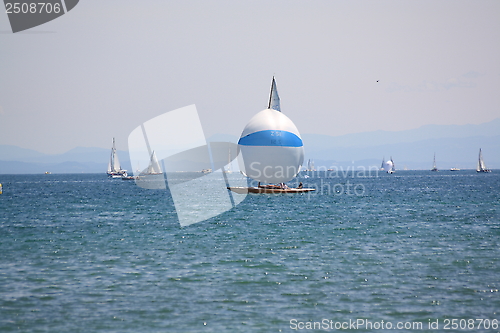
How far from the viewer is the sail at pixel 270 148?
204 ft

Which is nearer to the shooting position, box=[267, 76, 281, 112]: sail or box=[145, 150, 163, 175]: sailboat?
box=[267, 76, 281, 112]: sail

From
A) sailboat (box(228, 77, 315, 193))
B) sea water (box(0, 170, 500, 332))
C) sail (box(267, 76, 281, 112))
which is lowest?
sea water (box(0, 170, 500, 332))

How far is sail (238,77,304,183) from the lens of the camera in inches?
2445

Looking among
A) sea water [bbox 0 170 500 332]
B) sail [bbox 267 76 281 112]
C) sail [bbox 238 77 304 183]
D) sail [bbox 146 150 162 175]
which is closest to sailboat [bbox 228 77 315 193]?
sail [bbox 238 77 304 183]

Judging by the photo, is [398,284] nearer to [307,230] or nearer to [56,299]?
[56,299]

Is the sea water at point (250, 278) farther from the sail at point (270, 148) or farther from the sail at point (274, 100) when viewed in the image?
the sail at point (274, 100)

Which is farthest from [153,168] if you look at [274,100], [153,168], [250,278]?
[250,278]

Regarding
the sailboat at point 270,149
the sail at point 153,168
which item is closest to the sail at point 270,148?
the sailboat at point 270,149

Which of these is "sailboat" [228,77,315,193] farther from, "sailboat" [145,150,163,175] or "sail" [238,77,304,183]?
"sailboat" [145,150,163,175]

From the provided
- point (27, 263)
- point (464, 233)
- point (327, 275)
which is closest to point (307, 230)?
point (464, 233)

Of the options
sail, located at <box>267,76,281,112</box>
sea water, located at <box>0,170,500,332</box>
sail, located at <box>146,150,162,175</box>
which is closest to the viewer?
sea water, located at <box>0,170,500,332</box>

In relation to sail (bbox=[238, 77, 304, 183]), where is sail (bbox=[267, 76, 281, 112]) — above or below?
above

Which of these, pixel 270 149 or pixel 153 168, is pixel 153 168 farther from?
pixel 270 149

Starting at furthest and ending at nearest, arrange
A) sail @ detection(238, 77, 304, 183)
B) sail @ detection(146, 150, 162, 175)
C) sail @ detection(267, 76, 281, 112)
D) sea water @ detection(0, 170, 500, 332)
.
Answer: sail @ detection(146, 150, 162, 175)
sail @ detection(267, 76, 281, 112)
sail @ detection(238, 77, 304, 183)
sea water @ detection(0, 170, 500, 332)
